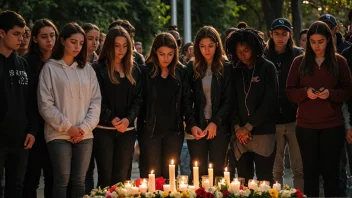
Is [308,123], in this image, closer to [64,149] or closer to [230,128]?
[230,128]

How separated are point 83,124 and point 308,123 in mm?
2620

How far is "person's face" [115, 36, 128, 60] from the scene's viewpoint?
1064 cm

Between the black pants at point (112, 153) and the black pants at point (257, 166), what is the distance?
4.49ft

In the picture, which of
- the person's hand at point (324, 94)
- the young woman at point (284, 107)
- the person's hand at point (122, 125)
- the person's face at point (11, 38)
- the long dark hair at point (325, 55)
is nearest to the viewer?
Result: the person's face at point (11, 38)

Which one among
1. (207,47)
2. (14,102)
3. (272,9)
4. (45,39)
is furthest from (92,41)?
(272,9)

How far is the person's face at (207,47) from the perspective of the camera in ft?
35.2

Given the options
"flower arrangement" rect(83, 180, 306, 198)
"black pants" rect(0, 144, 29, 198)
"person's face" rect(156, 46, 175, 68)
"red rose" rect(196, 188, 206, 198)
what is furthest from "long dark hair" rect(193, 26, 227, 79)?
"black pants" rect(0, 144, 29, 198)

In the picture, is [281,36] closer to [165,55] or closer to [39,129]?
[165,55]

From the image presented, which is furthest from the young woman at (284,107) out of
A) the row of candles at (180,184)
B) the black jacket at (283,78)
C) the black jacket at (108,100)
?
the row of candles at (180,184)

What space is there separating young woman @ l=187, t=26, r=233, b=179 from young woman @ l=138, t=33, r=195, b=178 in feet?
0.46

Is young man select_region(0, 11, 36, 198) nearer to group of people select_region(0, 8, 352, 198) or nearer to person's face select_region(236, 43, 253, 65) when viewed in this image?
group of people select_region(0, 8, 352, 198)

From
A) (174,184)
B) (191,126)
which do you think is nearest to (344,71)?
(191,126)

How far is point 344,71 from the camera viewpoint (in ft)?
33.7

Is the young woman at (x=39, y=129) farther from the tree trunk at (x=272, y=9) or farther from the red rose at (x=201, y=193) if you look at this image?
the tree trunk at (x=272, y=9)
